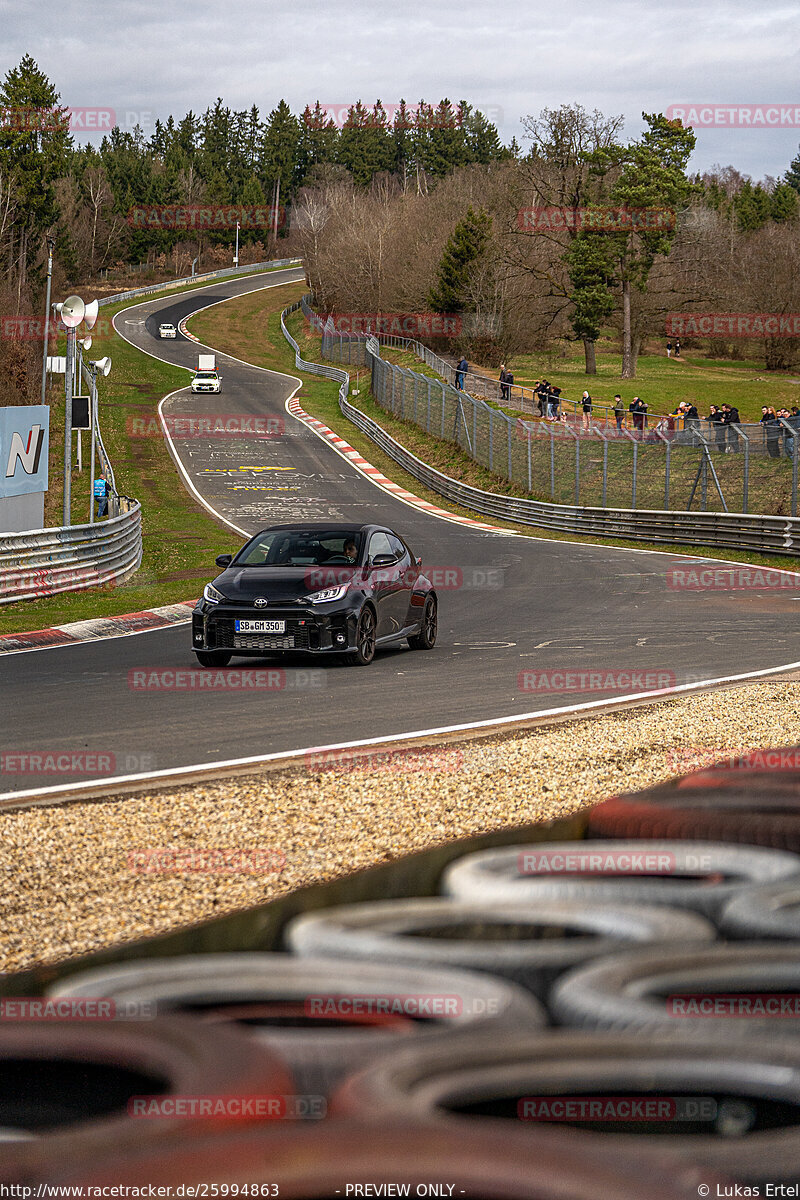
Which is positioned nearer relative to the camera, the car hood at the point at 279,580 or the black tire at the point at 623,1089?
the black tire at the point at 623,1089

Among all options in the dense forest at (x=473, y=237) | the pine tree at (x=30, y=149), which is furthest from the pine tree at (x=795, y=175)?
the pine tree at (x=30, y=149)

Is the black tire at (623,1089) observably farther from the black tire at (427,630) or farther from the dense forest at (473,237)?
the dense forest at (473,237)

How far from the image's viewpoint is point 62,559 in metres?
21.1

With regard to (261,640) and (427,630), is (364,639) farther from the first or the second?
(427,630)

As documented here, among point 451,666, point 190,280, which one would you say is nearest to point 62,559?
point 451,666

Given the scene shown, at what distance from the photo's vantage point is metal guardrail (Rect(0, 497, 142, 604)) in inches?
766

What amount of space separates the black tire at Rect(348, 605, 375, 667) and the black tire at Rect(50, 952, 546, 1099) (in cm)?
916

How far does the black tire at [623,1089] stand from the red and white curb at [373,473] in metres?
32.6

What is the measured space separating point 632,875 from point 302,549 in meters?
9.40

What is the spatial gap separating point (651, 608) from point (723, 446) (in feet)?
36.6

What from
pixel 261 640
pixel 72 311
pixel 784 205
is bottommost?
pixel 261 640

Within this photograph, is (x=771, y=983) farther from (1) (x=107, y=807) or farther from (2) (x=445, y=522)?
(2) (x=445, y=522)

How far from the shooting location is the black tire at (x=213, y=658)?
13.3m

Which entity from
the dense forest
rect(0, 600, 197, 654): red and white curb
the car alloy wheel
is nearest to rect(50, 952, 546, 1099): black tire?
the car alloy wheel
